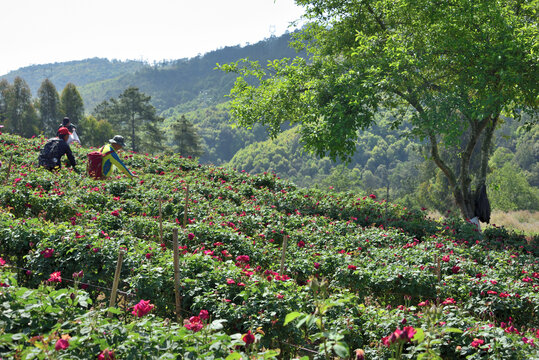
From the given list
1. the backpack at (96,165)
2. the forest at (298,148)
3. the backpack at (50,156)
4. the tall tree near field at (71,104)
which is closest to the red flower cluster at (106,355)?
the forest at (298,148)

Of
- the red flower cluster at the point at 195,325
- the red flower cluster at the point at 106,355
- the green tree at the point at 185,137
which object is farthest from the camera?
the green tree at the point at 185,137

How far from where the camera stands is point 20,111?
173 feet

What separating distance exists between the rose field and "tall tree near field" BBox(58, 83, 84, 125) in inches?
1817

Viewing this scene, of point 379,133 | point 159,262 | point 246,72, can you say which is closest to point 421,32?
point 246,72

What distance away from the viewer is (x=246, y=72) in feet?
49.4

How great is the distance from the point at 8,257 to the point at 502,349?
720 cm

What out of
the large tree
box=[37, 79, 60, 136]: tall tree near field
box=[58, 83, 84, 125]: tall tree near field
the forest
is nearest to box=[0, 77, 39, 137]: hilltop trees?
the forest

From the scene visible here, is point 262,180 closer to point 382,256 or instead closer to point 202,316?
point 382,256

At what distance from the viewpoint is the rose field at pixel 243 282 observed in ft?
10.3

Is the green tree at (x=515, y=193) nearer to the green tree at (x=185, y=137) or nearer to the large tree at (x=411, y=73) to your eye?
the green tree at (x=185, y=137)

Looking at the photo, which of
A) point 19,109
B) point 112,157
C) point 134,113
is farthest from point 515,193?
point 19,109

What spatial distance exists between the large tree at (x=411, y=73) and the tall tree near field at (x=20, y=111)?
4567 cm

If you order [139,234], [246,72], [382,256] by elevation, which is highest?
[246,72]

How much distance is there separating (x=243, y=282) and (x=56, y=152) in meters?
9.16
